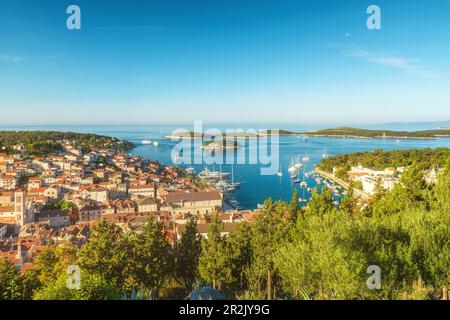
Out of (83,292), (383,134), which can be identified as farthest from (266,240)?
(383,134)

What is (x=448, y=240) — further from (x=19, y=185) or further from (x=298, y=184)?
(x=19, y=185)

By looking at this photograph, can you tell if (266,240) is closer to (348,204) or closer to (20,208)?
(348,204)

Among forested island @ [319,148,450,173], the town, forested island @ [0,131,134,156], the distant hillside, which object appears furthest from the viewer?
the distant hillside

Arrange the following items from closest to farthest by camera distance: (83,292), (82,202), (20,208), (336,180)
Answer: (83,292) → (20,208) → (82,202) → (336,180)

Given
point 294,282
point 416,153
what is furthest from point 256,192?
point 294,282

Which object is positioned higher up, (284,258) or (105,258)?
(284,258)

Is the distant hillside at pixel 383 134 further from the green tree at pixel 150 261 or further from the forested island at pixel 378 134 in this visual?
the green tree at pixel 150 261

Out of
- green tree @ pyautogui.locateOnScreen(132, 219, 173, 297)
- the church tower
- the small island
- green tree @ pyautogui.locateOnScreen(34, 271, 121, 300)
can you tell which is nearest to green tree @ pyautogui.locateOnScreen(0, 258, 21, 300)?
green tree @ pyautogui.locateOnScreen(34, 271, 121, 300)

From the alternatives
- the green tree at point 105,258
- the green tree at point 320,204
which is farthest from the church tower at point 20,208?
the green tree at point 320,204

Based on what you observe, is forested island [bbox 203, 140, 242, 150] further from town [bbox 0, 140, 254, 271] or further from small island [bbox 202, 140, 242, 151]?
town [bbox 0, 140, 254, 271]

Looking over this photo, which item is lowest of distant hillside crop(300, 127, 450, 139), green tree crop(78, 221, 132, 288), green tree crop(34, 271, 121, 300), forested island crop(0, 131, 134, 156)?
green tree crop(78, 221, 132, 288)

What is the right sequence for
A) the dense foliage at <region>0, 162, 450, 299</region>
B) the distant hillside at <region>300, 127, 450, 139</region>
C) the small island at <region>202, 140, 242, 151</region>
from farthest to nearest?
the distant hillside at <region>300, 127, 450, 139</region> < the small island at <region>202, 140, 242, 151</region> < the dense foliage at <region>0, 162, 450, 299</region>
